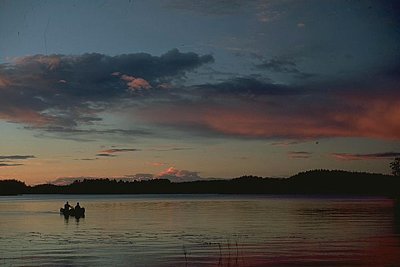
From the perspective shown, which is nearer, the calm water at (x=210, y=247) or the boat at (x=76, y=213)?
the calm water at (x=210, y=247)

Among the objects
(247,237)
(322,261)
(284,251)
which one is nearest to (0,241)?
(247,237)

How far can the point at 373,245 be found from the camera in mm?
44125

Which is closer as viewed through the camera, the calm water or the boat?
the calm water

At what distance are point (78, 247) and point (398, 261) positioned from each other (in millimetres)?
24700

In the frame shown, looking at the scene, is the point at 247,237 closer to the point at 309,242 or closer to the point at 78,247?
the point at 309,242

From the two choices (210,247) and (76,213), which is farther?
(76,213)

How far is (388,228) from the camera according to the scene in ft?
199

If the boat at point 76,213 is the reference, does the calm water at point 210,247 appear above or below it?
below

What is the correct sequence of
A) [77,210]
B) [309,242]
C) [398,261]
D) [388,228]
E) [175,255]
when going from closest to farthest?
[398,261], [175,255], [309,242], [388,228], [77,210]

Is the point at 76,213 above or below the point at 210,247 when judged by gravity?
above

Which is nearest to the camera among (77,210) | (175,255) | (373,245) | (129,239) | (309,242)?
(175,255)

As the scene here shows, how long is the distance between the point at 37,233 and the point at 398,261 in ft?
131

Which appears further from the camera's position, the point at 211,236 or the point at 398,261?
the point at 211,236

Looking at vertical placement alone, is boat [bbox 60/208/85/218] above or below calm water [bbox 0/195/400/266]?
above
